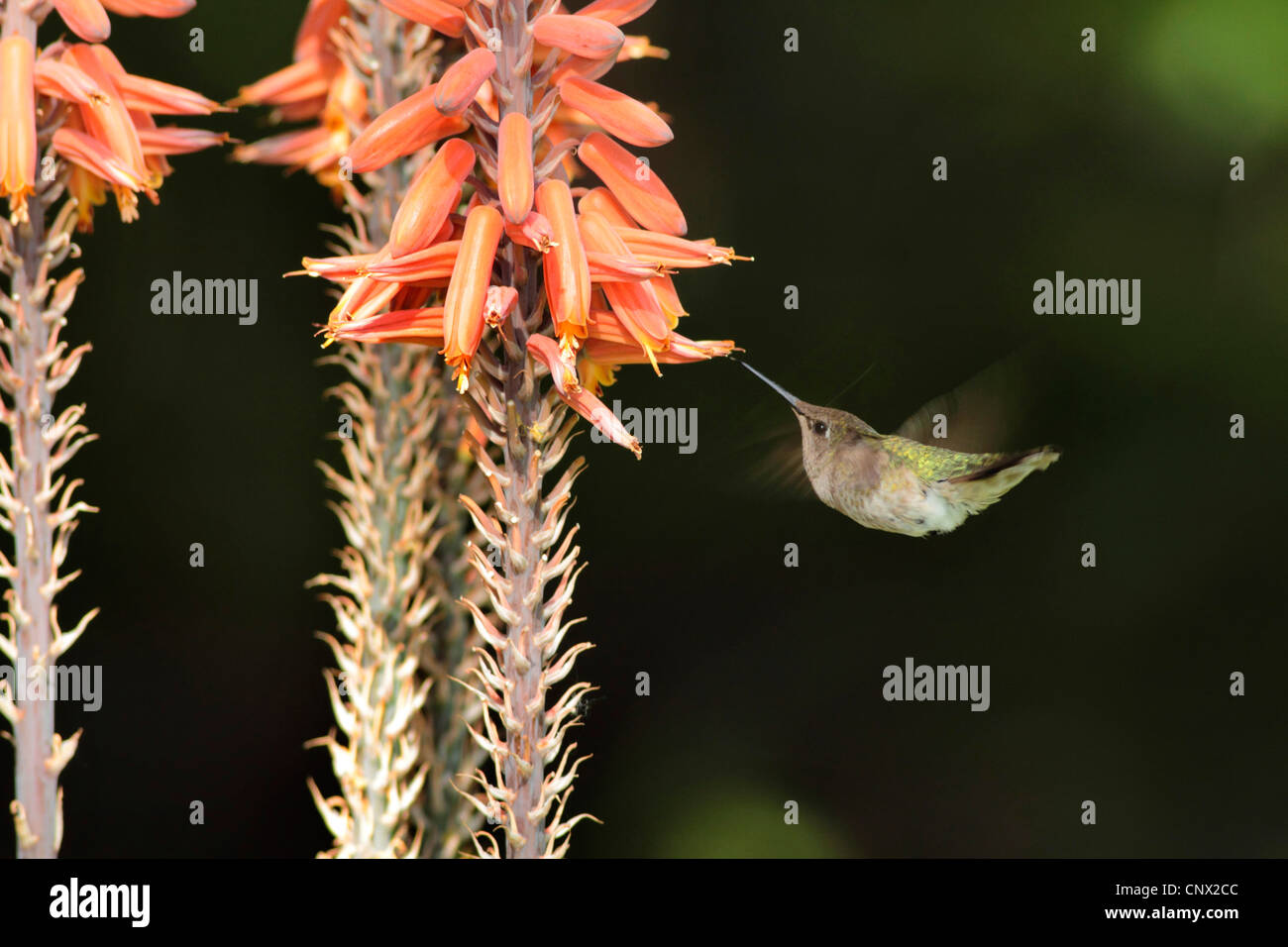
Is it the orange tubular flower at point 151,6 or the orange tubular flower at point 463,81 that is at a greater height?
the orange tubular flower at point 151,6

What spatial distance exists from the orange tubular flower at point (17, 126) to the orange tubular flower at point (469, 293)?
20.6 inches

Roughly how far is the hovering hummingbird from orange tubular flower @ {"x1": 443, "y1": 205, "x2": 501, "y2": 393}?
18.5 inches

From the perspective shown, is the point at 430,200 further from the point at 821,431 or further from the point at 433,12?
the point at 821,431

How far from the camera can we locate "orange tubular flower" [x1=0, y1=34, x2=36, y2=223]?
1239mm

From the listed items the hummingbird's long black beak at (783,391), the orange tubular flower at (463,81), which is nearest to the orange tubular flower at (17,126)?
the orange tubular flower at (463,81)

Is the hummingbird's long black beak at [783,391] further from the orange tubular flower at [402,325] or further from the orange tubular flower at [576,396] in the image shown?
the orange tubular flower at [402,325]

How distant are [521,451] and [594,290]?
19 centimetres

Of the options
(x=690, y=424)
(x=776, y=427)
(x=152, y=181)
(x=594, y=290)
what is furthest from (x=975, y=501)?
(x=152, y=181)

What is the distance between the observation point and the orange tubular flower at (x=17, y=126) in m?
1.24

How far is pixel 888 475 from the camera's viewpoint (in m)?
1.56

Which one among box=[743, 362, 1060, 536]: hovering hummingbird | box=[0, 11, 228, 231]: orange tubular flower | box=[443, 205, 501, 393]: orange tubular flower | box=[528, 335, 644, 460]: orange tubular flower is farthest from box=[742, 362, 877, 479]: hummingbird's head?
box=[0, 11, 228, 231]: orange tubular flower

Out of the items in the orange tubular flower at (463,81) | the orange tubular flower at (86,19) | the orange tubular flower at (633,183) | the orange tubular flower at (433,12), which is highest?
the orange tubular flower at (86,19)

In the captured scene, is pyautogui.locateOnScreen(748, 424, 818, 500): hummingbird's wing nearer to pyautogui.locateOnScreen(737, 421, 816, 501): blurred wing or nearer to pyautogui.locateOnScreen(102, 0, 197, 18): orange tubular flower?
pyautogui.locateOnScreen(737, 421, 816, 501): blurred wing

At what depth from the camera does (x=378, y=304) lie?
46.0 inches
